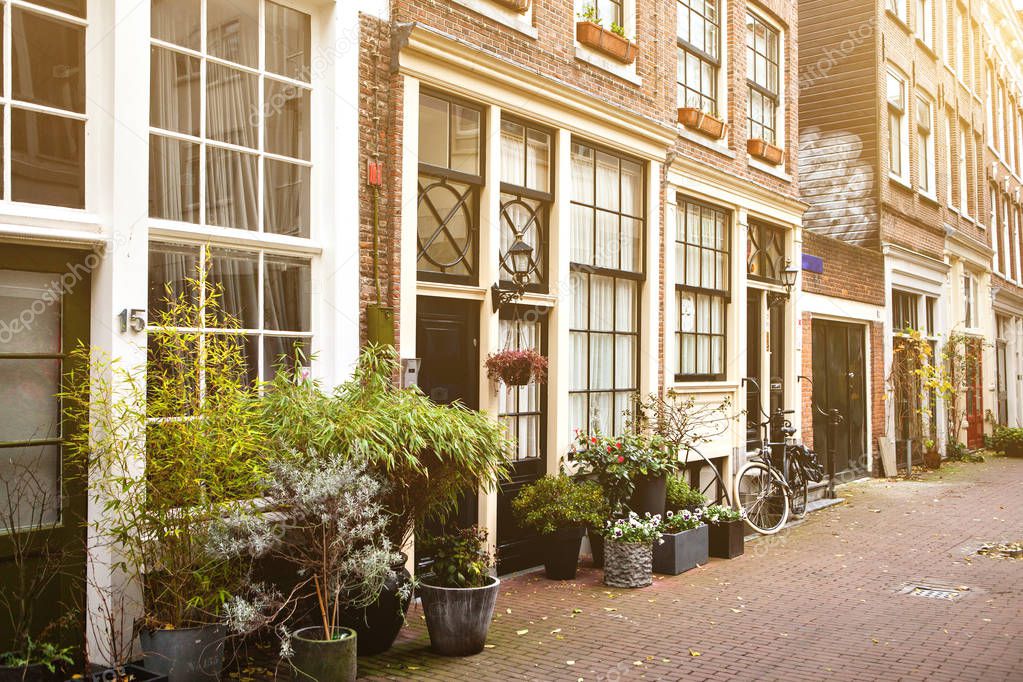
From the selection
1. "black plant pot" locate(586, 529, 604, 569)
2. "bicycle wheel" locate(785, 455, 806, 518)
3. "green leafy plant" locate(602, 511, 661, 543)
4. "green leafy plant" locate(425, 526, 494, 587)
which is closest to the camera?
"green leafy plant" locate(425, 526, 494, 587)

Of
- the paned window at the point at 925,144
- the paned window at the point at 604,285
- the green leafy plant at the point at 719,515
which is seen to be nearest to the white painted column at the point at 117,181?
the paned window at the point at 604,285


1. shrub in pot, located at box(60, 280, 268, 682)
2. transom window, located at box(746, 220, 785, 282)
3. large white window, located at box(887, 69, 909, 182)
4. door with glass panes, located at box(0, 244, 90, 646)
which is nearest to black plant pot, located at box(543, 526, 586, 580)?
shrub in pot, located at box(60, 280, 268, 682)

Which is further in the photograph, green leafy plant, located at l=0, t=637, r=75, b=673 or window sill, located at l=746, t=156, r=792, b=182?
window sill, located at l=746, t=156, r=792, b=182

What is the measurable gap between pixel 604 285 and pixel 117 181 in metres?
5.55

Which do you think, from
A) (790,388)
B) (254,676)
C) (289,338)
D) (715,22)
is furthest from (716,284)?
(254,676)

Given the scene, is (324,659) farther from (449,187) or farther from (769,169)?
(769,169)

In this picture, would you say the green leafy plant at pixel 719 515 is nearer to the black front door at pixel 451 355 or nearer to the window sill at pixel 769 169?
the black front door at pixel 451 355

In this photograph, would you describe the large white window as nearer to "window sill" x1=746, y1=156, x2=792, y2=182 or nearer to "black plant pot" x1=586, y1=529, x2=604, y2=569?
"window sill" x1=746, y1=156, x2=792, y2=182

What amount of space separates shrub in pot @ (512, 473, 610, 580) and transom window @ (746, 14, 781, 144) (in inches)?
275

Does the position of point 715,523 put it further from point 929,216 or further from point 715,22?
point 929,216

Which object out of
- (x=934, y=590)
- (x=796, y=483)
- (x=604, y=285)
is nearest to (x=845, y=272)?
(x=796, y=483)

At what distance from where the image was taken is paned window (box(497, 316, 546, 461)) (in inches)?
339

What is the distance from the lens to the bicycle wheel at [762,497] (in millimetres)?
10336

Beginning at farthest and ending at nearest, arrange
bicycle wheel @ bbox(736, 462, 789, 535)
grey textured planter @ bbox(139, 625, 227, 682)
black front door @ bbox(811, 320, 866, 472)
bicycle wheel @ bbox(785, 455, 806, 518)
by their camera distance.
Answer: black front door @ bbox(811, 320, 866, 472) < bicycle wheel @ bbox(785, 455, 806, 518) < bicycle wheel @ bbox(736, 462, 789, 535) < grey textured planter @ bbox(139, 625, 227, 682)
